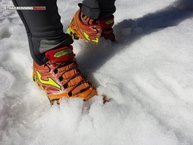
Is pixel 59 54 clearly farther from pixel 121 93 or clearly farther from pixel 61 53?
pixel 121 93

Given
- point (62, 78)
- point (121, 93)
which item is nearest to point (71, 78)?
point (62, 78)

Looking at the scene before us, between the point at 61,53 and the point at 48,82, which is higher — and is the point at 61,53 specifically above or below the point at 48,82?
above

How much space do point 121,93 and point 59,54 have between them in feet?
0.98

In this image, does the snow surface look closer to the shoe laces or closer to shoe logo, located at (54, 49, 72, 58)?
the shoe laces

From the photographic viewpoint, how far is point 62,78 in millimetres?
1361

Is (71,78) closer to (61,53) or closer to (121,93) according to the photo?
(61,53)

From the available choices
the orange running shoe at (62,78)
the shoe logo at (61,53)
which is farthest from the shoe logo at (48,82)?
the shoe logo at (61,53)

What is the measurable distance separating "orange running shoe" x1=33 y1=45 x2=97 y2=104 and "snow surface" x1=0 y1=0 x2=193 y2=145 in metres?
0.05

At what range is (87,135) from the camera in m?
1.18

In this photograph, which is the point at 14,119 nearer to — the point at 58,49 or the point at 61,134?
the point at 61,134

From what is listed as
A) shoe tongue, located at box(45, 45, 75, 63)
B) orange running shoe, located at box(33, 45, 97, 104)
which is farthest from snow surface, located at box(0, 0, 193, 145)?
shoe tongue, located at box(45, 45, 75, 63)

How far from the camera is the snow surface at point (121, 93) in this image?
3.84 feet

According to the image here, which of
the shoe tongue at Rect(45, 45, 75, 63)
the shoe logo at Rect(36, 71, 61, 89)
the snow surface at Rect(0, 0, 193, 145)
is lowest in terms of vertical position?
the snow surface at Rect(0, 0, 193, 145)

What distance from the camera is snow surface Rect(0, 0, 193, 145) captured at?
3.84ft
